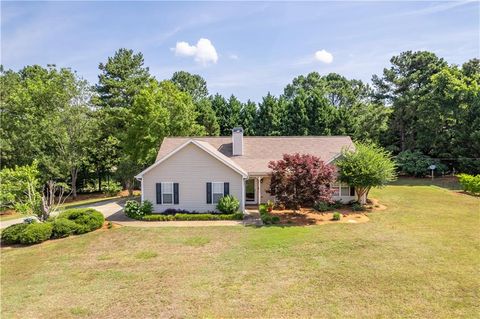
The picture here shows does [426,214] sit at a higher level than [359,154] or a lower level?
lower

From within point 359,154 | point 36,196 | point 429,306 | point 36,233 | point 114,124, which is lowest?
point 429,306

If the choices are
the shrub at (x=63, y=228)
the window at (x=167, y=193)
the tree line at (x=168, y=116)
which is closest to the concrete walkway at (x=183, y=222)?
the window at (x=167, y=193)

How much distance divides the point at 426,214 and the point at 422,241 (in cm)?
642

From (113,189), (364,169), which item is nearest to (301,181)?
(364,169)

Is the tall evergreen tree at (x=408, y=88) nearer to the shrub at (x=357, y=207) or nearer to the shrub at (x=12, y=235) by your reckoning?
the shrub at (x=357, y=207)

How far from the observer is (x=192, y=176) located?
2195 centimetres

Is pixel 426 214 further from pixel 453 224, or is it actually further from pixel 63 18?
pixel 63 18

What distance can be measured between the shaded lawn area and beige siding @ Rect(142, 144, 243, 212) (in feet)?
12.2

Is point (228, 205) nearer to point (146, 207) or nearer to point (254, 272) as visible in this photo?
point (146, 207)

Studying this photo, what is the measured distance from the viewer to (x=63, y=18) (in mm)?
13977

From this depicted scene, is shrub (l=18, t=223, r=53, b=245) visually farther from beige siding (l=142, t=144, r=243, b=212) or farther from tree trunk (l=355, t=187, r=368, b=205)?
tree trunk (l=355, t=187, r=368, b=205)

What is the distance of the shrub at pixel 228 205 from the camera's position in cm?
2120

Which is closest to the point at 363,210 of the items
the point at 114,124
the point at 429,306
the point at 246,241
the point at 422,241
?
the point at 422,241

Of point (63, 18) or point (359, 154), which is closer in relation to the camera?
point (63, 18)
